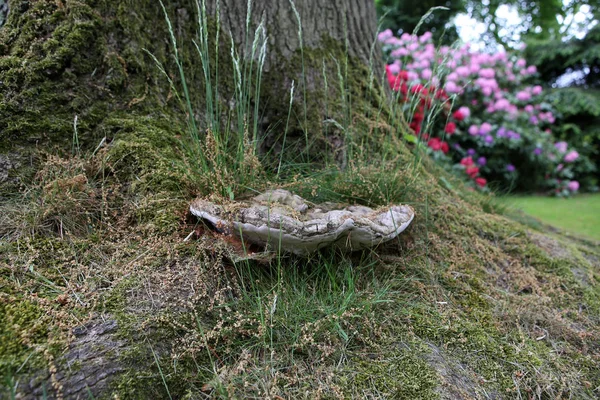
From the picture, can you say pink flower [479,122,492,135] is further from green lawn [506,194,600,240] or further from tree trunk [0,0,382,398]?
tree trunk [0,0,382,398]

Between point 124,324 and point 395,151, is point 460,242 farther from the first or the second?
point 124,324

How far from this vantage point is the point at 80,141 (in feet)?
5.22

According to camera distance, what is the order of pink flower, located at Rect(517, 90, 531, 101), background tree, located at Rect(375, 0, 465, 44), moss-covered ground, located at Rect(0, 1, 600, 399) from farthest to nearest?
1. background tree, located at Rect(375, 0, 465, 44)
2. pink flower, located at Rect(517, 90, 531, 101)
3. moss-covered ground, located at Rect(0, 1, 600, 399)

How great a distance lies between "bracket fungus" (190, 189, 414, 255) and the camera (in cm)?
123

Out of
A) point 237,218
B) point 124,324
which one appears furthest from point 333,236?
point 124,324

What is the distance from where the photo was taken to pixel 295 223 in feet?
4.00

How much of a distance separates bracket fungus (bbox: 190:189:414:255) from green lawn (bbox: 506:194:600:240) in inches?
76.6

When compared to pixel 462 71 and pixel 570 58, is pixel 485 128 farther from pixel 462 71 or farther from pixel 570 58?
pixel 570 58

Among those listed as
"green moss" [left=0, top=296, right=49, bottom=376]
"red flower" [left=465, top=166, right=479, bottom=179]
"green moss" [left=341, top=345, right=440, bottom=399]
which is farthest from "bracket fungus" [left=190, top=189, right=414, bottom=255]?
"red flower" [left=465, top=166, right=479, bottom=179]

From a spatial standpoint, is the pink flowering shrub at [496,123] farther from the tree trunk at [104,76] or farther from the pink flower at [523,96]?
the tree trunk at [104,76]

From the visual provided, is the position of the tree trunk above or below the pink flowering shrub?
above

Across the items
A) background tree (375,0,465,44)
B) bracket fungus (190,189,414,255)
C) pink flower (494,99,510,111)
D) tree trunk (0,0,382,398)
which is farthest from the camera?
background tree (375,0,465,44)

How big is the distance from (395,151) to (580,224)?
332 cm

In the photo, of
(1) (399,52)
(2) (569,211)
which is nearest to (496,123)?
(2) (569,211)
